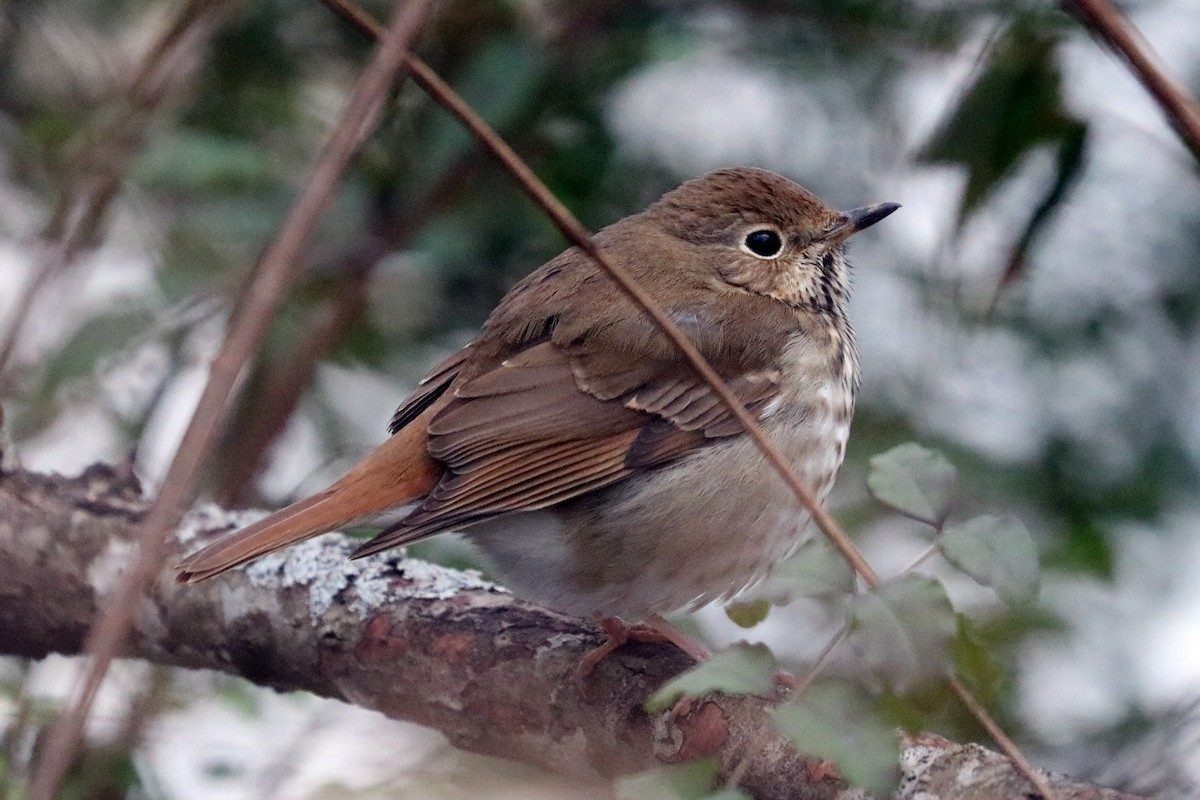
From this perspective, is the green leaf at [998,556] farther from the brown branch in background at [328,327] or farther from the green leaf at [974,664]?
the brown branch in background at [328,327]

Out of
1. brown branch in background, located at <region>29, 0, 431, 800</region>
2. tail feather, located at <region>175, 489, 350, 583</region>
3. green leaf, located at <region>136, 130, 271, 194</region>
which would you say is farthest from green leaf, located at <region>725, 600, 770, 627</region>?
green leaf, located at <region>136, 130, 271, 194</region>

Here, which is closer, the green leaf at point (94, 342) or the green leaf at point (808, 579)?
the green leaf at point (808, 579)

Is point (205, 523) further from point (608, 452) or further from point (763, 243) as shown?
point (763, 243)

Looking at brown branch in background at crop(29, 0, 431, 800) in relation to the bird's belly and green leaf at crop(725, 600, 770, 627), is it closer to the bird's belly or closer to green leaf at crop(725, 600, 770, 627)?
green leaf at crop(725, 600, 770, 627)

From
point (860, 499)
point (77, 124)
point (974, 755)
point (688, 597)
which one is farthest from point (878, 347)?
point (77, 124)

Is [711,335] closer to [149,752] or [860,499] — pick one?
[860,499]

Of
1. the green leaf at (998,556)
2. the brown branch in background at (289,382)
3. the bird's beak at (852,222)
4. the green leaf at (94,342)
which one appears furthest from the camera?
the brown branch in background at (289,382)

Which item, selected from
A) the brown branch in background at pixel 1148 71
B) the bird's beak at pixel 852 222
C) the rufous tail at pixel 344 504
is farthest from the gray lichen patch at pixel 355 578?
the brown branch in background at pixel 1148 71
